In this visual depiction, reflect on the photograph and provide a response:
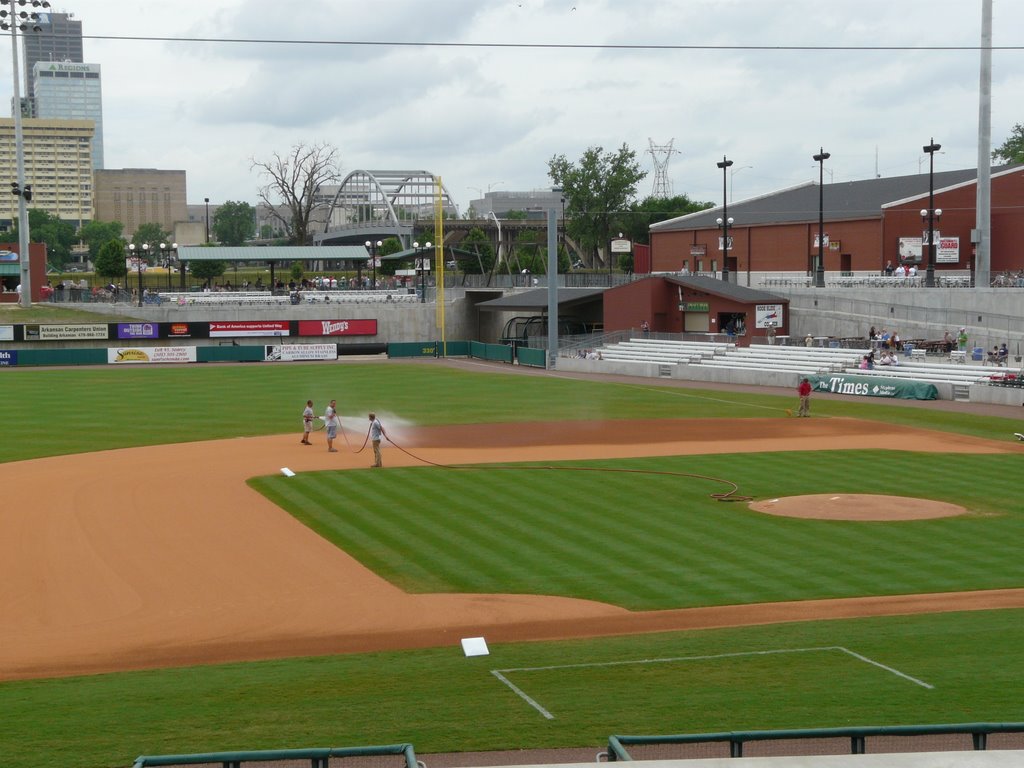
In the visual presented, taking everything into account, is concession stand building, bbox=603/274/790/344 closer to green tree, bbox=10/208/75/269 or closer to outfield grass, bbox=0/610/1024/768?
outfield grass, bbox=0/610/1024/768

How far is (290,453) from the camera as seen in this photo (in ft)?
114

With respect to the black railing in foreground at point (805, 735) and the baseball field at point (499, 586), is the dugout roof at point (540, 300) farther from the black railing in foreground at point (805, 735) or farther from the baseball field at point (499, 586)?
the black railing in foreground at point (805, 735)

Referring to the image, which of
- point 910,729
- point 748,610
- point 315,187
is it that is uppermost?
point 315,187

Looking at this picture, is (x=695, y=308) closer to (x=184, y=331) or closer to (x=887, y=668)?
(x=184, y=331)

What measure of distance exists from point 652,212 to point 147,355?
58.4 m

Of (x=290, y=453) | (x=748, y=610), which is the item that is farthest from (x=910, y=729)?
(x=290, y=453)

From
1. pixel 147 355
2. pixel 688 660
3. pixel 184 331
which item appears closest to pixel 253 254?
pixel 184 331

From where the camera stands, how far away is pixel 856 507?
2520 centimetres

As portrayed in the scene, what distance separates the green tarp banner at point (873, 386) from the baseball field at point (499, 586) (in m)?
8.57

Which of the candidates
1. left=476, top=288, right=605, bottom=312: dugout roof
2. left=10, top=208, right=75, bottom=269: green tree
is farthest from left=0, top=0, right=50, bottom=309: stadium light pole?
left=10, top=208, right=75, bottom=269: green tree

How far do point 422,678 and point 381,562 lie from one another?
7.10 meters

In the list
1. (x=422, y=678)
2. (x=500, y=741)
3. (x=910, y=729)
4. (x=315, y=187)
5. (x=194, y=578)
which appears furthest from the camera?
(x=315, y=187)

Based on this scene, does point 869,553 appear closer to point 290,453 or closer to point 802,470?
point 802,470

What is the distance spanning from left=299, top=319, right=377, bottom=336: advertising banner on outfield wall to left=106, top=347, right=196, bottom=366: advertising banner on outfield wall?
29.1 feet
